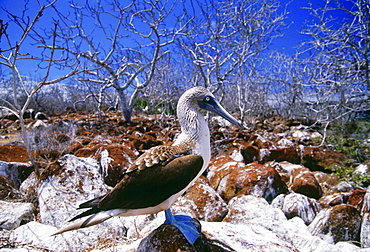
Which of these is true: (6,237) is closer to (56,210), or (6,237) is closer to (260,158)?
(56,210)

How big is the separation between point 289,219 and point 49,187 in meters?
2.95

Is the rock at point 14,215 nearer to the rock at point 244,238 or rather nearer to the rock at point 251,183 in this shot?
the rock at point 244,238

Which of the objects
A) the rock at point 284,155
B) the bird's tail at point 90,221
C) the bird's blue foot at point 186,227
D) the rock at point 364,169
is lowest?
the bird's blue foot at point 186,227

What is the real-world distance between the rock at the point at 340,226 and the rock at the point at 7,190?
148 inches

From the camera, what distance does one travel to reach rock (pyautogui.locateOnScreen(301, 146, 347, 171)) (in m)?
4.65

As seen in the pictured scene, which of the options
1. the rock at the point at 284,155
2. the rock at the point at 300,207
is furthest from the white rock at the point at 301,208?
the rock at the point at 284,155

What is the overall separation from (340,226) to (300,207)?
1.49 ft

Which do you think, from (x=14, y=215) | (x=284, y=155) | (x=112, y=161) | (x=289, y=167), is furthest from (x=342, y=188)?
(x=14, y=215)

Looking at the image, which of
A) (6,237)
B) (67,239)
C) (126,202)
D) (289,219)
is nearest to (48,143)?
(6,237)

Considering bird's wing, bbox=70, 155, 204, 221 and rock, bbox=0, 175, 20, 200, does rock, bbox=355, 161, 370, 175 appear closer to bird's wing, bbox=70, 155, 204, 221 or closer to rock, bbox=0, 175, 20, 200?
bird's wing, bbox=70, 155, 204, 221

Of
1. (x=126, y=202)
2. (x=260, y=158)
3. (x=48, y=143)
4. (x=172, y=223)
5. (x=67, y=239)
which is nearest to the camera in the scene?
(x=126, y=202)

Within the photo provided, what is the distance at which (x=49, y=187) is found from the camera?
2609 millimetres

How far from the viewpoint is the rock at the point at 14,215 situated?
240 cm

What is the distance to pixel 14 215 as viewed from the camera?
245cm
